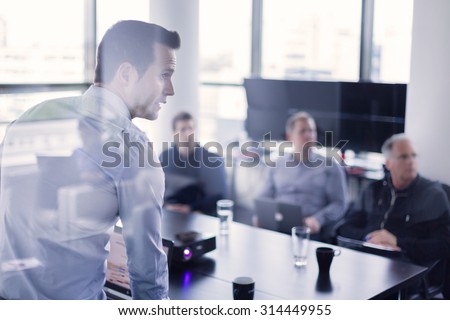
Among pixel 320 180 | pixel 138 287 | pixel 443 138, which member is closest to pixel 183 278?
pixel 138 287

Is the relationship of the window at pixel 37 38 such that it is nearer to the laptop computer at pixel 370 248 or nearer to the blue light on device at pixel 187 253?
the blue light on device at pixel 187 253

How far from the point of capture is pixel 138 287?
1.36 m

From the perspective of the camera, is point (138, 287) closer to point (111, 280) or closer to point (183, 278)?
point (111, 280)

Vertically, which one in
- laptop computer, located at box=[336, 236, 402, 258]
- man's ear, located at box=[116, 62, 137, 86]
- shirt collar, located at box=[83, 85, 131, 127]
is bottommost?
laptop computer, located at box=[336, 236, 402, 258]

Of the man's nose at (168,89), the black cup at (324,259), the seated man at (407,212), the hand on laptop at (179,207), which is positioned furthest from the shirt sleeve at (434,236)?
the hand on laptop at (179,207)

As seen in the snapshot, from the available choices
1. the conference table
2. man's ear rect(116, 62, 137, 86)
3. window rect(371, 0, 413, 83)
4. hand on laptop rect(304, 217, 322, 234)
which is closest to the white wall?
window rect(371, 0, 413, 83)

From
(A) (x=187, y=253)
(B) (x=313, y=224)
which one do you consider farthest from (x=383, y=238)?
(A) (x=187, y=253)

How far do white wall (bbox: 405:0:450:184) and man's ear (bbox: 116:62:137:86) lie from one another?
886 millimetres

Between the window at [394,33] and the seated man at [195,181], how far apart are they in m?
0.86

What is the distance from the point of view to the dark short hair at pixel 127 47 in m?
1.38

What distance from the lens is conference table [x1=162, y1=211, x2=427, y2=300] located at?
1.63m

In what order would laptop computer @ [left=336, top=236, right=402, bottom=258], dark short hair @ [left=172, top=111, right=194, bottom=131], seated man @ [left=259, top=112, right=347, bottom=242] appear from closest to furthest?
dark short hair @ [left=172, top=111, right=194, bottom=131]
laptop computer @ [left=336, top=236, right=402, bottom=258]
seated man @ [left=259, top=112, right=347, bottom=242]

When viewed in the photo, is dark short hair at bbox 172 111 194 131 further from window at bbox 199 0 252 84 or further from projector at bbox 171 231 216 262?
projector at bbox 171 231 216 262
